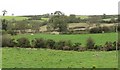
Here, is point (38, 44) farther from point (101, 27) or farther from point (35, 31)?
point (101, 27)

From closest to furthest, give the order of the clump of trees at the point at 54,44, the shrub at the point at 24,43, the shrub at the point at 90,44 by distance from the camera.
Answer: the clump of trees at the point at 54,44
the shrub at the point at 90,44
the shrub at the point at 24,43

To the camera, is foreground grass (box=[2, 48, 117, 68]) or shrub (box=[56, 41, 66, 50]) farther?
shrub (box=[56, 41, 66, 50])

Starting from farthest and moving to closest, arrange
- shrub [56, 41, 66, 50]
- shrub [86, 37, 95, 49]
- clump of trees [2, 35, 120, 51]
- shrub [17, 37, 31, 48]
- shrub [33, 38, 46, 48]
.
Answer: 1. shrub [17, 37, 31, 48]
2. shrub [33, 38, 46, 48]
3. shrub [86, 37, 95, 49]
4. shrub [56, 41, 66, 50]
5. clump of trees [2, 35, 120, 51]

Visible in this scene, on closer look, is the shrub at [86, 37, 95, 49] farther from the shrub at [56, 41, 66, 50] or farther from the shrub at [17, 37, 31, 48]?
the shrub at [17, 37, 31, 48]

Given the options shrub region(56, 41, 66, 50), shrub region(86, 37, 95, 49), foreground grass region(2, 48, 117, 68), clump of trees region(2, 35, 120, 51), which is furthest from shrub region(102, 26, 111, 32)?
foreground grass region(2, 48, 117, 68)

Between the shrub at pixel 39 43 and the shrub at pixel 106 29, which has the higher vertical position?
the shrub at pixel 106 29

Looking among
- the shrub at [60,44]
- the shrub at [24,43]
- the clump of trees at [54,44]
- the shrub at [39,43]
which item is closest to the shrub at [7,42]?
the clump of trees at [54,44]

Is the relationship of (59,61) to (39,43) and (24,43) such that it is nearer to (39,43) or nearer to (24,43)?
(39,43)

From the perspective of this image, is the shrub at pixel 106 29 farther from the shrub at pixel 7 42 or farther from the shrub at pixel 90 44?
the shrub at pixel 7 42

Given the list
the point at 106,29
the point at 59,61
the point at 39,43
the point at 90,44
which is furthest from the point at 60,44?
the point at 106,29

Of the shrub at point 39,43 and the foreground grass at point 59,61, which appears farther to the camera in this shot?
the shrub at point 39,43

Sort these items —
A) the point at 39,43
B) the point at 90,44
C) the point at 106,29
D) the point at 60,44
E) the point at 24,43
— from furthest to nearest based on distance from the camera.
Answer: the point at 106,29, the point at 24,43, the point at 39,43, the point at 90,44, the point at 60,44

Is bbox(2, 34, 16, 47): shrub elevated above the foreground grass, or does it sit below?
above

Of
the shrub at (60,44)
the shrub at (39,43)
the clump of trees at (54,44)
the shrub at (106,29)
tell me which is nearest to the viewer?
the clump of trees at (54,44)
